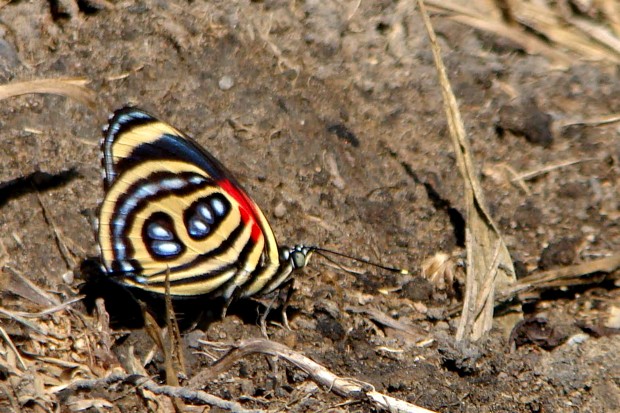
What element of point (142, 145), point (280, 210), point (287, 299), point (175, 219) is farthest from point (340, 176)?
point (142, 145)

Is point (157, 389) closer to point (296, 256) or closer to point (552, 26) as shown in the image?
point (296, 256)

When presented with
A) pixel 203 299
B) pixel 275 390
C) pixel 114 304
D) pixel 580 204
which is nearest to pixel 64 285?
pixel 114 304

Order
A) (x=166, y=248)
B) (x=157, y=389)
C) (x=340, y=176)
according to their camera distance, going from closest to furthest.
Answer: (x=157, y=389) → (x=166, y=248) → (x=340, y=176)

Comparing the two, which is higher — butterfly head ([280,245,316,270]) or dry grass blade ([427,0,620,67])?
dry grass blade ([427,0,620,67])

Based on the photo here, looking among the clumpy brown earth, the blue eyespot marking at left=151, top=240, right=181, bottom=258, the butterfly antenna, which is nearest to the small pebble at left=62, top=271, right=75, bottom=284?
the clumpy brown earth

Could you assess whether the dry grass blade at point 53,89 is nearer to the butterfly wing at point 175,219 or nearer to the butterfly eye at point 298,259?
the butterfly wing at point 175,219

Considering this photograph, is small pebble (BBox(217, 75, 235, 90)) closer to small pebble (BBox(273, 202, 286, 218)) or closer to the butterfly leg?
small pebble (BBox(273, 202, 286, 218))
